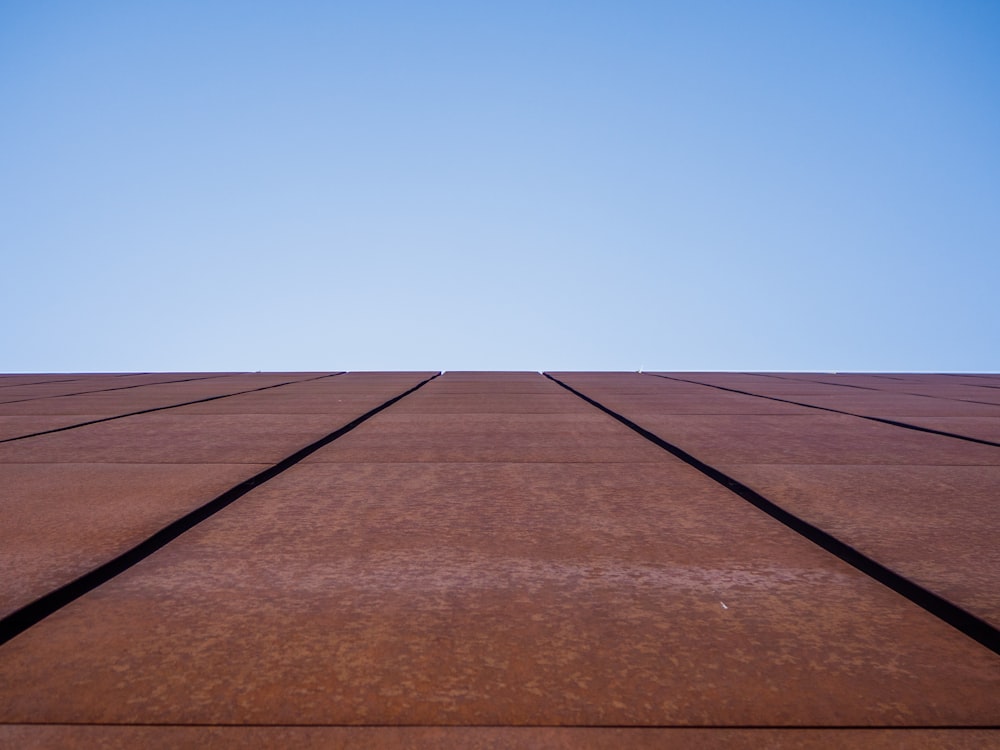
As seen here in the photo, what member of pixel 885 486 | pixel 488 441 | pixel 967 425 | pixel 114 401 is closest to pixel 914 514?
pixel 885 486

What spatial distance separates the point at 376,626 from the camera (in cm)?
146

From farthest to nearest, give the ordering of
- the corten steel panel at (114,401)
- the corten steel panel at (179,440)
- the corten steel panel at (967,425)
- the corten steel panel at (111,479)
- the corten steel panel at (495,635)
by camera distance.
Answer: the corten steel panel at (114,401) < the corten steel panel at (967,425) < the corten steel panel at (179,440) < the corten steel panel at (111,479) < the corten steel panel at (495,635)

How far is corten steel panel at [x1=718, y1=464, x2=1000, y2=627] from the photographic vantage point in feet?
5.72

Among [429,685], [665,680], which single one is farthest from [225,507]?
[665,680]

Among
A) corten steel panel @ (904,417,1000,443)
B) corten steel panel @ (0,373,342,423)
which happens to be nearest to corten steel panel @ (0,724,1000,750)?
corten steel panel @ (904,417,1000,443)

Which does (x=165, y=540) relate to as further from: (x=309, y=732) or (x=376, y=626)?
(x=309, y=732)

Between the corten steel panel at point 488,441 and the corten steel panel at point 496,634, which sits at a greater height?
the corten steel panel at point 488,441

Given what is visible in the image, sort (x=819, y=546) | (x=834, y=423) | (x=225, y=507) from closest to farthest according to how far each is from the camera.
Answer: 1. (x=819, y=546)
2. (x=225, y=507)
3. (x=834, y=423)

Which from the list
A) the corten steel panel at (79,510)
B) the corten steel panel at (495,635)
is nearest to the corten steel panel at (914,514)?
the corten steel panel at (495,635)

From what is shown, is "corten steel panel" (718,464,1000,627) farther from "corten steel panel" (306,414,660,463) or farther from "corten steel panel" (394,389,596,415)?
"corten steel panel" (394,389,596,415)

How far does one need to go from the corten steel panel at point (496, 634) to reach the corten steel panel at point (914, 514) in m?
0.14

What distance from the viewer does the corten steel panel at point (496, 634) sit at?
1187 millimetres

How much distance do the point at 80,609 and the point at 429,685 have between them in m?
0.78

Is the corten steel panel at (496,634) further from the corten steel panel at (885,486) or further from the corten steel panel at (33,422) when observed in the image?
the corten steel panel at (33,422)
